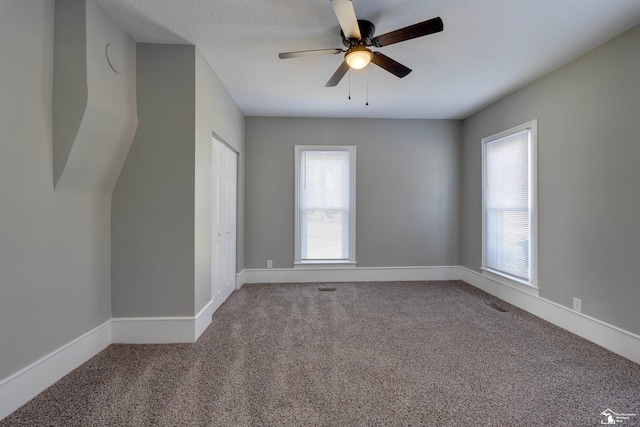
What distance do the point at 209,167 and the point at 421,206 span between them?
327 centimetres

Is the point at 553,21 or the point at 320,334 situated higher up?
the point at 553,21

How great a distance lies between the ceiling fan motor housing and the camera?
6.81 ft

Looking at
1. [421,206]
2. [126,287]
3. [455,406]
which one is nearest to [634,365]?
[455,406]

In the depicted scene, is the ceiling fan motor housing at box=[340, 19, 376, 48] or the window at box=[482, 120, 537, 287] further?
the window at box=[482, 120, 537, 287]

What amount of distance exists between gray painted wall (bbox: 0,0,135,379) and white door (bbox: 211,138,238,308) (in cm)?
105

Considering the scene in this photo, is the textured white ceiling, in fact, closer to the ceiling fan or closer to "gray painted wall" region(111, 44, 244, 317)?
the ceiling fan

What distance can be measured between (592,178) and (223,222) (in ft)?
12.5

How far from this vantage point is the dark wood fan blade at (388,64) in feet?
7.09

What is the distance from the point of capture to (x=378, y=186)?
459 cm

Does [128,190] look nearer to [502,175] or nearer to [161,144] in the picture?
[161,144]

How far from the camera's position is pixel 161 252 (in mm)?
2521

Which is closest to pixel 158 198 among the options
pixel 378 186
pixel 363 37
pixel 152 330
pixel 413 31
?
pixel 152 330

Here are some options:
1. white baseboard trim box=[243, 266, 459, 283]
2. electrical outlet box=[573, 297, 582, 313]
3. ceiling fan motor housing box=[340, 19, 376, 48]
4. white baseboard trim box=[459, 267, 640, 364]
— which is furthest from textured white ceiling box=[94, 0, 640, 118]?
white baseboard trim box=[243, 266, 459, 283]

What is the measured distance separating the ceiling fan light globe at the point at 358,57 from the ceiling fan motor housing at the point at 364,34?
49 millimetres
